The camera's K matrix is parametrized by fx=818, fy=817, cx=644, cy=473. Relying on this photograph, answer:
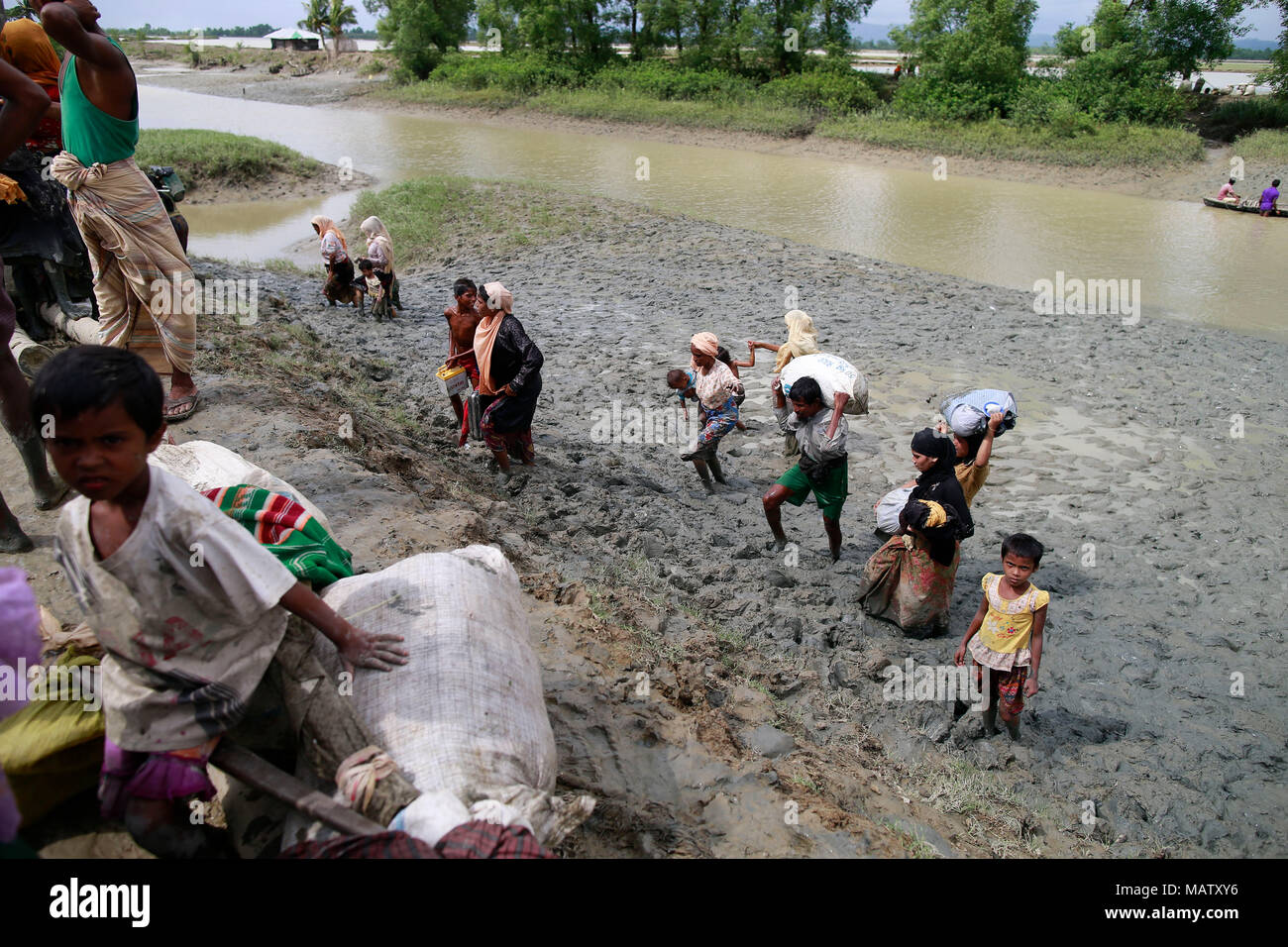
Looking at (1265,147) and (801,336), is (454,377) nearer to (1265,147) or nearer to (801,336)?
(801,336)

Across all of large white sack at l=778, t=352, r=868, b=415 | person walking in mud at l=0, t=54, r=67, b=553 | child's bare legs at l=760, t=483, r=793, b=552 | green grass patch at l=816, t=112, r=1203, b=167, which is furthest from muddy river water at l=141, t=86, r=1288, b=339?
person walking in mud at l=0, t=54, r=67, b=553

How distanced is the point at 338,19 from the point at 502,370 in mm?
69141

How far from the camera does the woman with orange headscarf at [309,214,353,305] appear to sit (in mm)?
11055

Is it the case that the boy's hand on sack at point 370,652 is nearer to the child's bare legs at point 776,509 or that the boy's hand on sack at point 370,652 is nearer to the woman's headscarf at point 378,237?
the child's bare legs at point 776,509

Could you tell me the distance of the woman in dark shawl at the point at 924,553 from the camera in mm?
4668

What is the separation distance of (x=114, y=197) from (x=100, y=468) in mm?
3221

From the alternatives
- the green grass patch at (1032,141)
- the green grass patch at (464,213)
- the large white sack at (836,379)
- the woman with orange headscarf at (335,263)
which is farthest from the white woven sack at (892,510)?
the green grass patch at (1032,141)

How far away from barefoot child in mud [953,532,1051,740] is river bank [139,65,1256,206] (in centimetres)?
2317

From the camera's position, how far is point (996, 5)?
3216 centimetres

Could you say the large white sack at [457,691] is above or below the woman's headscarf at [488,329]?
below

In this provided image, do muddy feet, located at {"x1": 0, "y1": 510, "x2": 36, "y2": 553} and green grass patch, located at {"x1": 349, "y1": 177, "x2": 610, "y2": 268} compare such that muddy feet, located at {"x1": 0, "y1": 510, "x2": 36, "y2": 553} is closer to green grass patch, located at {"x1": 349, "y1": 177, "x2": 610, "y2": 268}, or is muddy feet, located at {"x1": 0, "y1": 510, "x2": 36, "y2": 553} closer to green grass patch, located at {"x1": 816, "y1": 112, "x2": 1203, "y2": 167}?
green grass patch, located at {"x1": 349, "y1": 177, "x2": 610, "y2": 268}

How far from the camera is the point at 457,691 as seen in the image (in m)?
2.33

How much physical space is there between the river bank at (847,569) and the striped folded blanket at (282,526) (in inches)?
45.8
